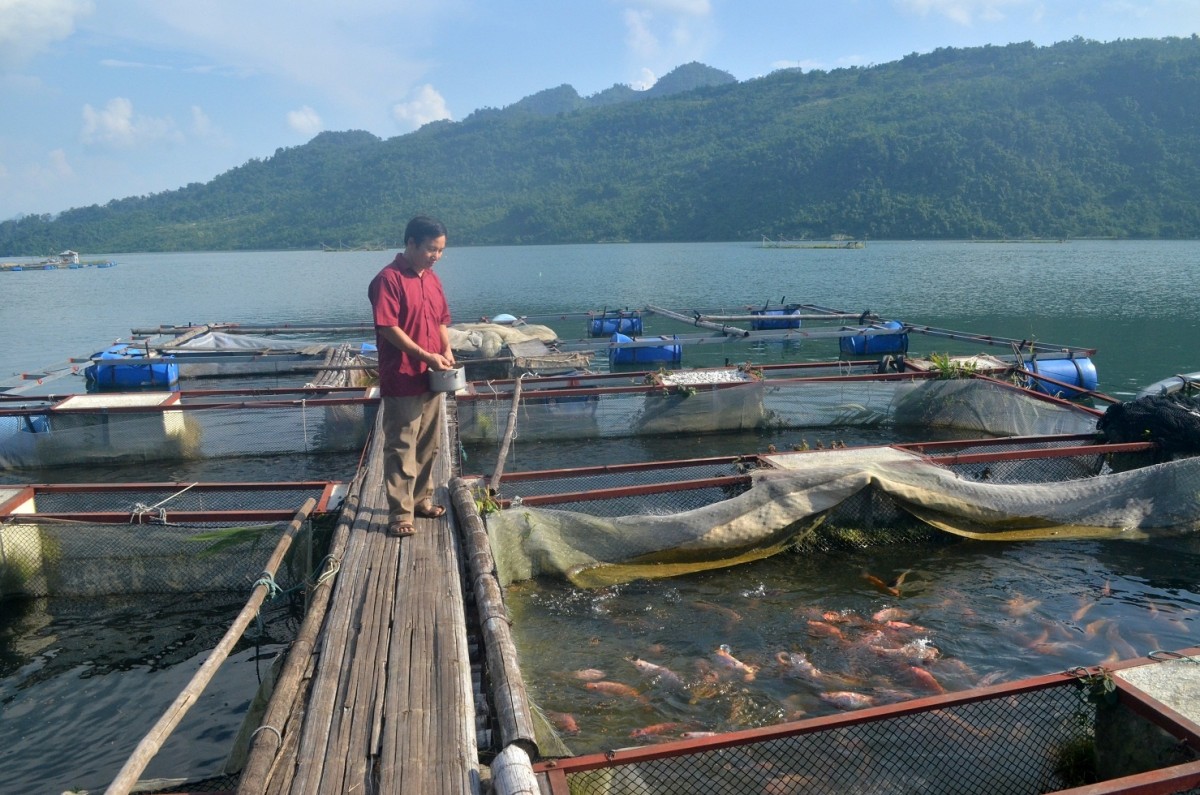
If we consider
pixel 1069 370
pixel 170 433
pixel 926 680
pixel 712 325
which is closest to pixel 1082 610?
pixel 926 680

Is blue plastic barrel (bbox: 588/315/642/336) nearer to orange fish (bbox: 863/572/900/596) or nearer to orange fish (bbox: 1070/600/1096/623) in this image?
orange fish (bbox: 863/572/900/596)

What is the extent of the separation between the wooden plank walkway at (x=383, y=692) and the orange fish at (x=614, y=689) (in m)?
1.60

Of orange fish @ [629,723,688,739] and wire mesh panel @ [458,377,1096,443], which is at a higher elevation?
wire mesh panel @ [458,377,1096,443]

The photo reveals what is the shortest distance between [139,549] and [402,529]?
10.6ft

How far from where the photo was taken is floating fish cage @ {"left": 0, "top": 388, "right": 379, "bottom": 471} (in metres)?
12.9

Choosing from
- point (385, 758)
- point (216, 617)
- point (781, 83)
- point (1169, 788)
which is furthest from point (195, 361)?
point (781, 83)

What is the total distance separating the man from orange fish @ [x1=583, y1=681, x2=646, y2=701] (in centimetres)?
197

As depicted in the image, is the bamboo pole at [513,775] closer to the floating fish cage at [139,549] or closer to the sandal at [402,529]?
the sandal at [402,529]

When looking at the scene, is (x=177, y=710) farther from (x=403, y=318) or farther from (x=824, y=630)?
(x=824, y=630)

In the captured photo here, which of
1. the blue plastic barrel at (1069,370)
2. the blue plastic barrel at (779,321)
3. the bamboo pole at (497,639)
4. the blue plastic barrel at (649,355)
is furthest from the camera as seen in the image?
the blue plastic barrel at (779,321)

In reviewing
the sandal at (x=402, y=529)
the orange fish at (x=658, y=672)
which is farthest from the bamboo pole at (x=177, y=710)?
the orange fish at (x=658, y=672)

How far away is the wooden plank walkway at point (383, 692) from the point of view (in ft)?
11.4

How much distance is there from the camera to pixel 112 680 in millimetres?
6930

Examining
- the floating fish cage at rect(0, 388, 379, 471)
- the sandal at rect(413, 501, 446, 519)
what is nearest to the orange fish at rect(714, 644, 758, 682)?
the sandal at rect(413, 501, 446, 519)
